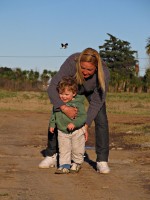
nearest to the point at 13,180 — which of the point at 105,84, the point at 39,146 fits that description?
the point at 105,84

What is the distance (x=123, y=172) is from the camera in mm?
6680

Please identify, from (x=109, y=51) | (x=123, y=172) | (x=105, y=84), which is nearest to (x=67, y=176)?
(x=123, y=172)

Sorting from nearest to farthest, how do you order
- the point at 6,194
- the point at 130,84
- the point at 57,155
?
1. the point at 6,194
2. the point at 57,155
3. the point at 130,84

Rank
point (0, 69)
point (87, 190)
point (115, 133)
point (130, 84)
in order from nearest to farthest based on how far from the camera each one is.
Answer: point (87, 190) → point (115, 133) → point (130, 84) → point (0, 69)

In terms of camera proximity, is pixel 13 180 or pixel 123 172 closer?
pixel 13 180

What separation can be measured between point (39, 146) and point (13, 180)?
3.84 m

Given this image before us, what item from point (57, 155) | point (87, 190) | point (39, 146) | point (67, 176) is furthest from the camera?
point (39, 146)

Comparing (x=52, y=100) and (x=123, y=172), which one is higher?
(x=52, y=100)

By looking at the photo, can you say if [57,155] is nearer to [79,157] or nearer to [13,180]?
[79,157]

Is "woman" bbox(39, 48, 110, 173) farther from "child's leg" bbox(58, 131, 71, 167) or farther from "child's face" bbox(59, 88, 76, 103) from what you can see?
"child's leg" bbox(58, 131, 71, 167)

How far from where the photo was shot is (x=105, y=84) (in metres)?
6.73

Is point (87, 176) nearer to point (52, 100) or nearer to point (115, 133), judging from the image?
point (52, 100)

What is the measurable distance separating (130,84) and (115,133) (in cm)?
4904

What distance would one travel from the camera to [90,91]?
22.7ft
